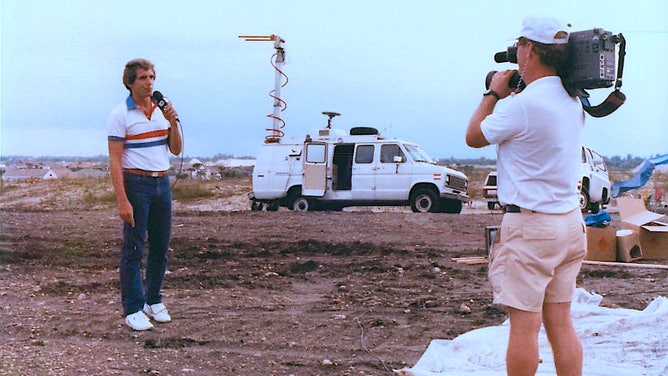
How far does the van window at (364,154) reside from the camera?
16.9 metres

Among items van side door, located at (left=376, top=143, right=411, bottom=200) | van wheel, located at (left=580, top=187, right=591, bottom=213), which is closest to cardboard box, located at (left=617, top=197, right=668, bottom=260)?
van side door, located at (left=376, top=143, right=411, bottom=200)

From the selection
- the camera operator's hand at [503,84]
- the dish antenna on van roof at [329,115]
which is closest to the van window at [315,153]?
the dish antenna on van roof at [329,115]

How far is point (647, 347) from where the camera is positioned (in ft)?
14.5

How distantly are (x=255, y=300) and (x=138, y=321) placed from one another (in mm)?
1256

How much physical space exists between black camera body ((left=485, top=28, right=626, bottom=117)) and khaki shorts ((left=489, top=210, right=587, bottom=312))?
18.2 inches

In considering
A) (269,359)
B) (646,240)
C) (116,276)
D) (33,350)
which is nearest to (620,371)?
(269,359)

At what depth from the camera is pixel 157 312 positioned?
5227 millimetres

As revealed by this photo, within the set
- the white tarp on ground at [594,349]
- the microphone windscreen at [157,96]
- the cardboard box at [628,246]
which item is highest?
the microphone windscreen at [157,96]

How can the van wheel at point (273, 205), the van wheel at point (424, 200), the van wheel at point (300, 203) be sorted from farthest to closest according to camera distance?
the van wheel at point (273, 205), the van wheel at point (300, 203), the van wheel at point (424, 200)

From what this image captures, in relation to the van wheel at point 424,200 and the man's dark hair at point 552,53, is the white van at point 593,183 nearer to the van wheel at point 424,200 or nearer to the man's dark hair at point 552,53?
the van wheel at point 424,200

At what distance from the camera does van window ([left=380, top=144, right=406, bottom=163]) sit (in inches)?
661

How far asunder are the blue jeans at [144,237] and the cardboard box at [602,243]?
4.95 m

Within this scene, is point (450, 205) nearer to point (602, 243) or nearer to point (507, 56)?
point (602, 243)

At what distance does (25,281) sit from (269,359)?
328 cm
